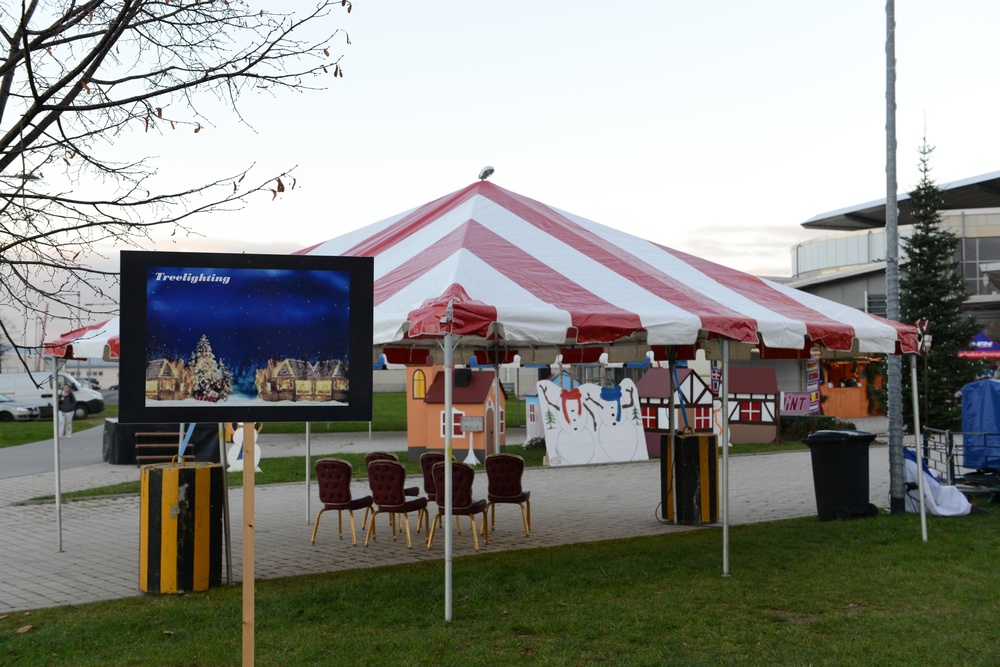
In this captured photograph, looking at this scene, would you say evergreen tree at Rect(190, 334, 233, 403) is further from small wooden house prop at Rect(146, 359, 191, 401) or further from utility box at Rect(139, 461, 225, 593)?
utility box at Rect(139, 461, 225, 593)

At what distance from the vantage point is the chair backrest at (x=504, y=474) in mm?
11117

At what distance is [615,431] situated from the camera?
69.0ft

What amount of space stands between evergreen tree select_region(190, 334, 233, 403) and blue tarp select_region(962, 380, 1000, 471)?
1127 cm

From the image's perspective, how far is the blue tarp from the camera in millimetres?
13711

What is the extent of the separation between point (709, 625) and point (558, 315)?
264 cm

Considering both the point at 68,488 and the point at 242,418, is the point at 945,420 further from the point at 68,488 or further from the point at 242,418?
the point at 242,418

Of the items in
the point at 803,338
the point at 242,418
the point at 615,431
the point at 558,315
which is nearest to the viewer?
the point at 242,418

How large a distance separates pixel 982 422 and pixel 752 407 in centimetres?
1155

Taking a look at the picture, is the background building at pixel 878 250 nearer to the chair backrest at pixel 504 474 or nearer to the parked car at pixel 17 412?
the chair backrest at pixel 504 474

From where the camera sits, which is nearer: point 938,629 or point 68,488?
point 938,629

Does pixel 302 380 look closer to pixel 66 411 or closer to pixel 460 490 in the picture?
pixel 460 490

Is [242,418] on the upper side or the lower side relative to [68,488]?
upper

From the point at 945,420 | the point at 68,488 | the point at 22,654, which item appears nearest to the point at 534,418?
the point at 68,488

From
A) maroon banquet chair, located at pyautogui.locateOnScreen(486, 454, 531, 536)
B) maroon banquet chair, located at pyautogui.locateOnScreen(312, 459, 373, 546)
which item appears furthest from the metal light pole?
maroon banquet chair, located at pyautogui.locateOnScreen(312, 459, 373, 546)
